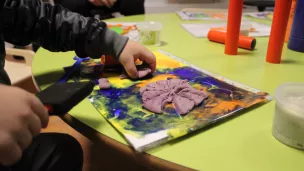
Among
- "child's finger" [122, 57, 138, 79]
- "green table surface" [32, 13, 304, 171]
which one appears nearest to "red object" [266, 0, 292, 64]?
"green table surface" [32, 13, 304, 171]

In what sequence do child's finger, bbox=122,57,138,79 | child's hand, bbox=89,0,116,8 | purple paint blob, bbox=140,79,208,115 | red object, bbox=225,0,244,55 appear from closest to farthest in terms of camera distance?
1. purple paint blob, bbox=140,79,208,115
2. child's finger, bbox=122,57,138,79
3. red object, bbox=225,0,244,55
4. child's hand, bbox=89,0,116,8

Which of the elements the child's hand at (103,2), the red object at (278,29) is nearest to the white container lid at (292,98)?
the red object at (278,29)

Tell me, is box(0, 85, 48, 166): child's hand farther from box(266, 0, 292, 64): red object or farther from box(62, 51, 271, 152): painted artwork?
box(266, 0, 292, 64): red object

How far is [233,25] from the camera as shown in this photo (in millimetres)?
718

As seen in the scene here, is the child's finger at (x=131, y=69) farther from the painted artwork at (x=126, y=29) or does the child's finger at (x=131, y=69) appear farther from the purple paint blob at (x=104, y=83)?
the painted artwork at (x=126, y=29)

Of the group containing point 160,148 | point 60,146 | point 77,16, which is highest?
point 77,16

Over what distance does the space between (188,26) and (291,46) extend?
0.33 meters

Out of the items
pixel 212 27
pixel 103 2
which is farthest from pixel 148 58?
pixel 103 2

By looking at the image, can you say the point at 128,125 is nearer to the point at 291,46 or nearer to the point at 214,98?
the point at 214,98

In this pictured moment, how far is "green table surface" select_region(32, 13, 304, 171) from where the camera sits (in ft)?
1.19

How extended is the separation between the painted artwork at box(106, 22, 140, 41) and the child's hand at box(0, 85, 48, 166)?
0.50m

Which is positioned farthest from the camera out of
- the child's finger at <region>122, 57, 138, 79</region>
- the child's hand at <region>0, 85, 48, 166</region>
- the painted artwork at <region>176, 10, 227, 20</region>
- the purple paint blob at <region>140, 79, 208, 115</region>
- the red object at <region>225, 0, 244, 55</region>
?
the painted artwork at <region>176, 10, 227, 20</region>

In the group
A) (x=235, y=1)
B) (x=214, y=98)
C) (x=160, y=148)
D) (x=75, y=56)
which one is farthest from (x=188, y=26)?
(x=160, y=148)

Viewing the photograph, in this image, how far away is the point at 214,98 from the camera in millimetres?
494
